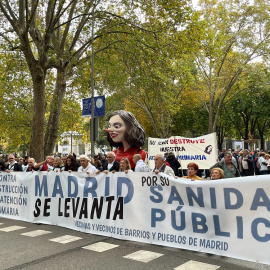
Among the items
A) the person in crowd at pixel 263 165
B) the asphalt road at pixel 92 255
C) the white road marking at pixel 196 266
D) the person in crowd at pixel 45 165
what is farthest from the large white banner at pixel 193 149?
the white road marking at pixel 196 266

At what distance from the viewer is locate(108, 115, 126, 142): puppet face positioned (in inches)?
380

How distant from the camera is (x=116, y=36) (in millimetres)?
14922

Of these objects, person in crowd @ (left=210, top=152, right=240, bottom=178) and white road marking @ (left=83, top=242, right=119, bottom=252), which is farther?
person in crowd @ (left=210, top=152, right=240, bottom=178)

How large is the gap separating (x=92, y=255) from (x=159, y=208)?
128cm

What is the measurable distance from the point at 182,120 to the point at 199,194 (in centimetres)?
3710

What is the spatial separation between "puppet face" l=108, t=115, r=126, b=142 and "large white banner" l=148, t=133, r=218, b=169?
298 centimetres

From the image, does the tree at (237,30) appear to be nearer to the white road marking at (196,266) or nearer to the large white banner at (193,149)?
the large white banner at (193,149)

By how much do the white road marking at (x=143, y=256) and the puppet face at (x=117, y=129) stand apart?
15.5ft

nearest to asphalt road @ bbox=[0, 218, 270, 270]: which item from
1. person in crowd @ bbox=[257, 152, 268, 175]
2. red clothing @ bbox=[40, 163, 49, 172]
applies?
red clothing @ bbox=[40, 163, 49, 172]

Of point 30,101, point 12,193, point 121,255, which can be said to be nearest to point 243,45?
point 30,101

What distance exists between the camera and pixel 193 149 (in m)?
12.5

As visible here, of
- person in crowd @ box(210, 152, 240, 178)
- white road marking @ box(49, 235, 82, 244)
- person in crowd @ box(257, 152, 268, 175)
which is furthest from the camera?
person in crowd @ box(257, 152, 268, 175)

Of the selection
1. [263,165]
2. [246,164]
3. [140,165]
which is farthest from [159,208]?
[263,165]

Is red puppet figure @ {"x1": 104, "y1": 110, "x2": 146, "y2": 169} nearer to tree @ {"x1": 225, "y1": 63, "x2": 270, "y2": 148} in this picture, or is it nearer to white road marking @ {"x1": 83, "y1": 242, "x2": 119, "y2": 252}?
white road marking @ {"x1": 83, "y1": 242, "x2": 119, "y2": 252}
